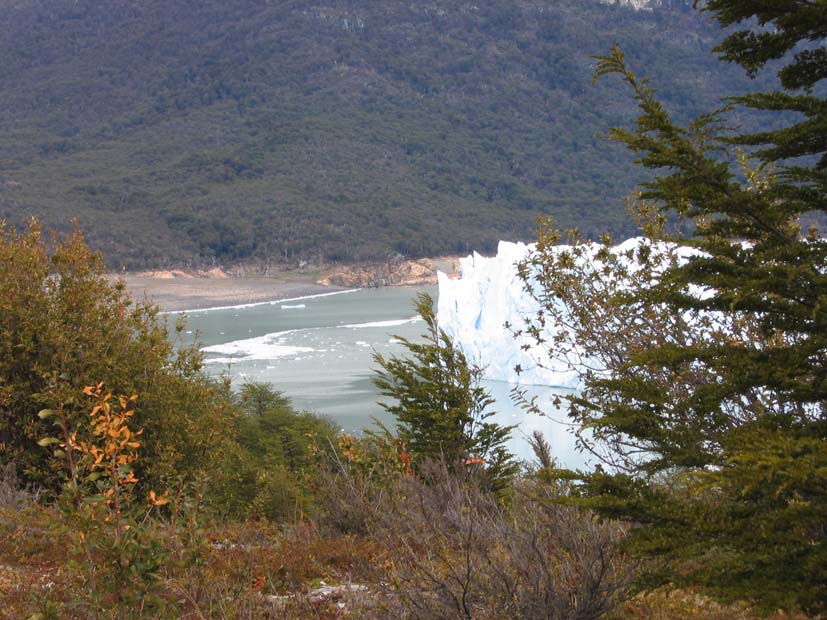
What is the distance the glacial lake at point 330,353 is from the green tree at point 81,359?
1665 millimetres

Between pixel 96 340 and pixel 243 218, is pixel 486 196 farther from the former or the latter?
pixel 96 340

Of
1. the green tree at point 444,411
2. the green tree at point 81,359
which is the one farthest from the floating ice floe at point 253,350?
the green tree at point 444,411

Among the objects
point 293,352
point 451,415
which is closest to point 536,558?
point 451,415

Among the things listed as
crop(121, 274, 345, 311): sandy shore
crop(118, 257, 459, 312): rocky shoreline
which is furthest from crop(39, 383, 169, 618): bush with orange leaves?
crop(121, 274, 345, 311): sandy shore

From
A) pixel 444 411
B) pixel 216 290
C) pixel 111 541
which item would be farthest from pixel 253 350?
pixel 216 290

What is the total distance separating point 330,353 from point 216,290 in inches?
1726

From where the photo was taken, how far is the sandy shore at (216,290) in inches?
2933

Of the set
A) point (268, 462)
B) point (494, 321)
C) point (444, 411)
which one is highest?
point (444, 411)

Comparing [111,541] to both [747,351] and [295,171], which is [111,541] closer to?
[747,351]

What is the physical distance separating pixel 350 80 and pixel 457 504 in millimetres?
201899

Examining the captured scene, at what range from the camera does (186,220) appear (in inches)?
4262

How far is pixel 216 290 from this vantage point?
82.3 meters

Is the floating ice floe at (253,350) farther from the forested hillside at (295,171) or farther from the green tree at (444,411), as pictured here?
the forested hillside at (295,171)

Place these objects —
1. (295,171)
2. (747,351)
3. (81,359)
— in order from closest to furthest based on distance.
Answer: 1. (747,351)
2. (81,359)
3. (295,171)
